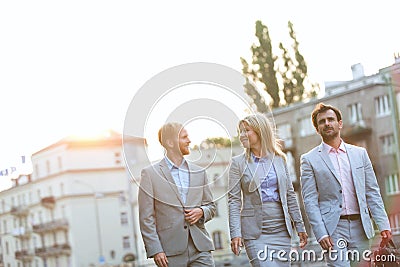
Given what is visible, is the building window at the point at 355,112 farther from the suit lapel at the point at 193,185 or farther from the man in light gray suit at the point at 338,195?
the suit lapel at the point at 193,185

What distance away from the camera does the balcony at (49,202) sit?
16.4 metres

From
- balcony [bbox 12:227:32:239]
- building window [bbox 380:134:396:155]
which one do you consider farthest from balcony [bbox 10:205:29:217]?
building window [bbox 380:134:396:155]

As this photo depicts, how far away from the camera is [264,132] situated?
5.34 meters

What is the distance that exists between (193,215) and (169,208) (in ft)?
0.47

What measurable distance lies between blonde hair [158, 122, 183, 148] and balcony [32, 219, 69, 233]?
10.4 m

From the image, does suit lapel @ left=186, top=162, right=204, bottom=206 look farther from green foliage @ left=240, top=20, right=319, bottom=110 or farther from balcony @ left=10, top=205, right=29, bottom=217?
green foliage @ left=240, top=20, right=319, bottom=110

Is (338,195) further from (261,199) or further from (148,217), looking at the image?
(148,217)

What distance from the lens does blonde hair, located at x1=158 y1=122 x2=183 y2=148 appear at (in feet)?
17.1

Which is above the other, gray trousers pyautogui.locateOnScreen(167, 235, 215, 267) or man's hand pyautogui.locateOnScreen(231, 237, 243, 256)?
man's hand pyautogui.locateOnScreen(231, 237, 243, 256)

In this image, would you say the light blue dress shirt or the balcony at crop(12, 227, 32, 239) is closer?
the light blue dress shirt

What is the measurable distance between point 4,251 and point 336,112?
279 inches

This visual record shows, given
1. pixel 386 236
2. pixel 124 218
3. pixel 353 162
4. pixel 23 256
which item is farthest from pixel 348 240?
pixel 124 218

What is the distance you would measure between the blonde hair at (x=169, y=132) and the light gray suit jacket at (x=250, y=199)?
1.36ft

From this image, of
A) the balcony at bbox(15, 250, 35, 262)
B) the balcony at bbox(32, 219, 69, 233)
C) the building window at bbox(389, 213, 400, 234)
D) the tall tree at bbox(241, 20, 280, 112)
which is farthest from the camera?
the tall tree at bbox(241, 20, 280, 112)
